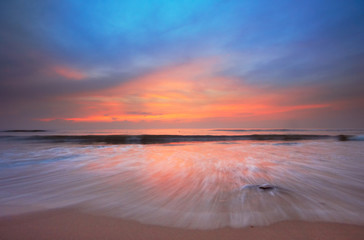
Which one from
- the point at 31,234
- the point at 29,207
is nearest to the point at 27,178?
the point at 29,207

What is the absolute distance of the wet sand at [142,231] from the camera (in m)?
1.74

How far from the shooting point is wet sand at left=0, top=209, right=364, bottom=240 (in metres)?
1.74

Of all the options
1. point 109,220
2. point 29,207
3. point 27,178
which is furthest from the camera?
point 27,178

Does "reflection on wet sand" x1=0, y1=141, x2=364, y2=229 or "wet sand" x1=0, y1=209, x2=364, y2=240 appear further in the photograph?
"reflection on wet sand" x1=0, y1=141, x2=364, y2=229

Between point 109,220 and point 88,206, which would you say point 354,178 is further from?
point 88,206

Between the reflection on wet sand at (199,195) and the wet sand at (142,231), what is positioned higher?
the wet sand at (142,231)

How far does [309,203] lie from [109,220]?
2.74m

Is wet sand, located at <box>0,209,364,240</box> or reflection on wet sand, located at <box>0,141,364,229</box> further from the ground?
wet sand, located at <box>0,209,364,240</box>

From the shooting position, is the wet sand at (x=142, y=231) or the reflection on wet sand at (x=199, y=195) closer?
the wet sand at (x=142, y=231)

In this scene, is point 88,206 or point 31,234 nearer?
point 31,234

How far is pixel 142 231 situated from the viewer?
1.87 m

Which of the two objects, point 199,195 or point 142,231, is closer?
point 142,231

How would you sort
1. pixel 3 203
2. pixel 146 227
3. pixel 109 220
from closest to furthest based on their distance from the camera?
pixel 146 227
pixel 109 220
pixel 3 203

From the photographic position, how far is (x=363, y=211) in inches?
91.7
